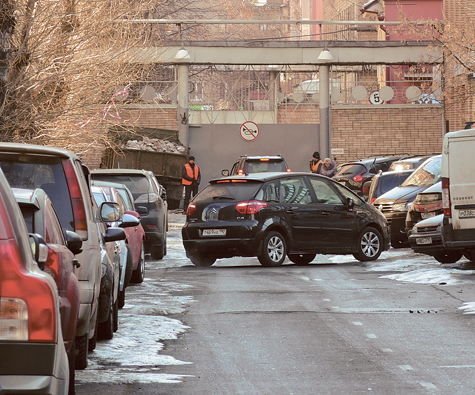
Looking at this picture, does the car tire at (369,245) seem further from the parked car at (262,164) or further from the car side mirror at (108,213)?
the car side mirror at (108,213)

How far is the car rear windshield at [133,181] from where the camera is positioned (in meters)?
17.5

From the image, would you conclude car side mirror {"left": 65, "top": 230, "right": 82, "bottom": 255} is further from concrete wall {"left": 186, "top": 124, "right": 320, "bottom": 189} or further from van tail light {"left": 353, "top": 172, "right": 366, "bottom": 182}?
concrete wall {"left": 186, "top": 124, "right": 320, "bottom": 189}

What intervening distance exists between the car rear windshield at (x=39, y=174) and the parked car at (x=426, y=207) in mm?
11127

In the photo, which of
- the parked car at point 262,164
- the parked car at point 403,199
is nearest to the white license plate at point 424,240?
the parked car at point 403,199

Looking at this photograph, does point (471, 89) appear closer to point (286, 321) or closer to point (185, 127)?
point (185, 127)

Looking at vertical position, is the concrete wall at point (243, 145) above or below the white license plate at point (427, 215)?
above

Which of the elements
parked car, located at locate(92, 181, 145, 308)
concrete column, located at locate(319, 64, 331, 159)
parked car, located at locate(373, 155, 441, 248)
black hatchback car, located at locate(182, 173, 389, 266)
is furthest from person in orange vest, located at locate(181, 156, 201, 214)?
parked car, located at locate(92, 181, 145, 308)

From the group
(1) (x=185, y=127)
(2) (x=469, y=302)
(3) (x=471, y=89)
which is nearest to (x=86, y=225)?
(2) (x=469, y=302)

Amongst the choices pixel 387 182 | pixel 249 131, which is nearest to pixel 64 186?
pixel 387 182

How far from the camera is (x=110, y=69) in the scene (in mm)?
19156

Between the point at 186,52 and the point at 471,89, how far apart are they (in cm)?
980

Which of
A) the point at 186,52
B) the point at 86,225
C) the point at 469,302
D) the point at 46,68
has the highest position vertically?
the point at 186,52

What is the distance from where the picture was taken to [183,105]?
3688 cm

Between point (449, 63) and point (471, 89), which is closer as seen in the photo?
point (471, 89)
